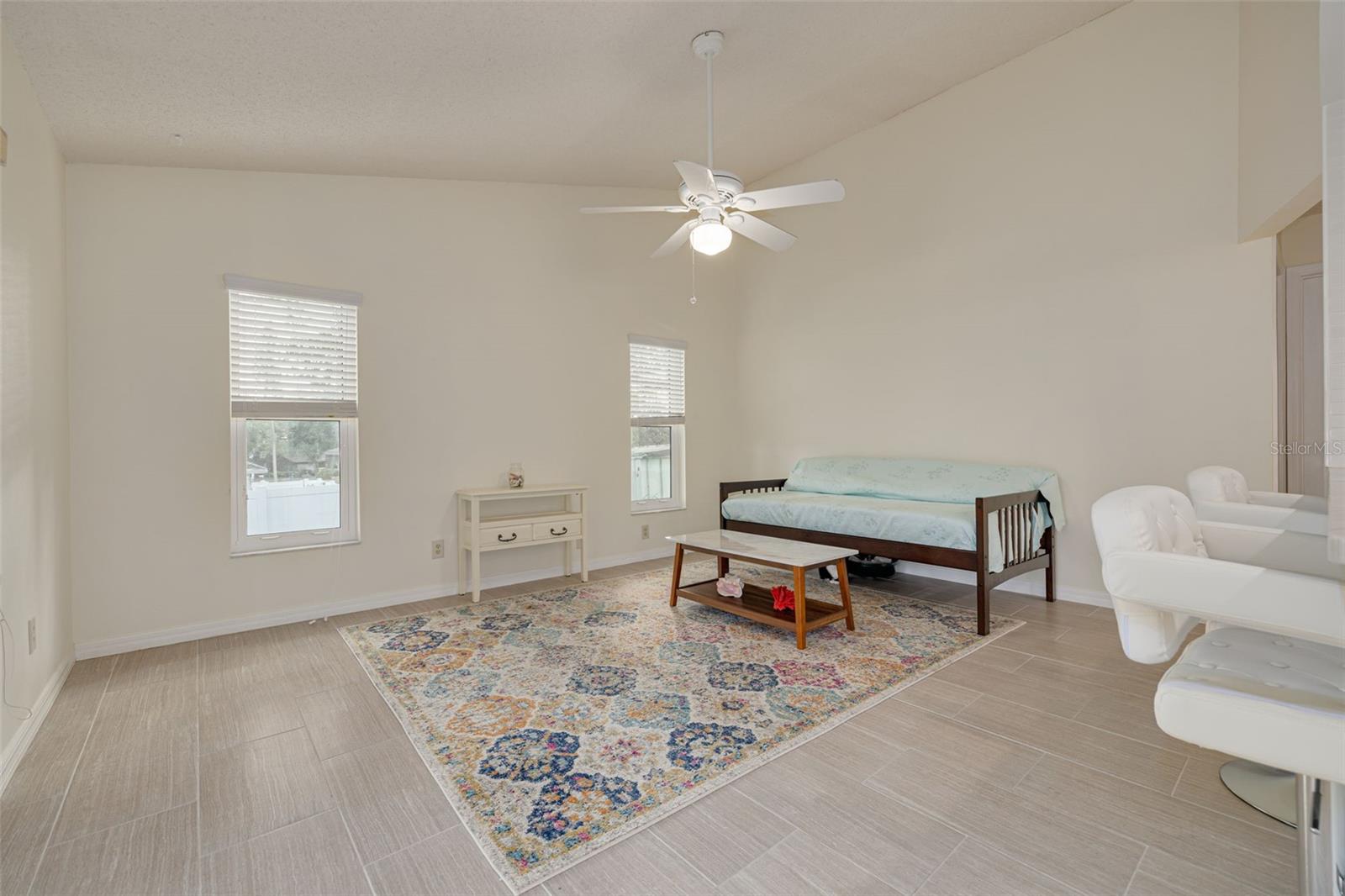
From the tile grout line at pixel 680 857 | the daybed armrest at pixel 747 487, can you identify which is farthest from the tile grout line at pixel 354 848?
the daybed armrest at pixel 747 487

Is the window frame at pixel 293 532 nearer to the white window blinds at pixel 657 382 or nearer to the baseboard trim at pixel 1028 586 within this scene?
the white window blinds at pixel 657 382

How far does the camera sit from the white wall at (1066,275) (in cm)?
332

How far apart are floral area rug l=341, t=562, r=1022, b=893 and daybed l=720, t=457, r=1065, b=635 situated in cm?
38

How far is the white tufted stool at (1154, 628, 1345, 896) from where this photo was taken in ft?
3.43

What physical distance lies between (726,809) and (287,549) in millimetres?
3093

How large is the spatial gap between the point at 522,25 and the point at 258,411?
8.31 ft

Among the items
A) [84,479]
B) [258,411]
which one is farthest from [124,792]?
[258,411]

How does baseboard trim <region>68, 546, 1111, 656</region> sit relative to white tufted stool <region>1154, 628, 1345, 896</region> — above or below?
below

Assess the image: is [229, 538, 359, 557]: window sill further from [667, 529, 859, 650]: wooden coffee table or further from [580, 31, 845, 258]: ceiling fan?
[580, 31, 845, 258]: ceiling fan

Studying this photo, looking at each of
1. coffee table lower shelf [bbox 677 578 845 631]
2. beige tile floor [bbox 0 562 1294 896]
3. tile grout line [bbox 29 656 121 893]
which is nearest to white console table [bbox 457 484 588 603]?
coffee table lower shelf [bbox 677 578 845 631]

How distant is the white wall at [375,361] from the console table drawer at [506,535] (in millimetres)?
353

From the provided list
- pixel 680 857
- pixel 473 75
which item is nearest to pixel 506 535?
pixel 473 75

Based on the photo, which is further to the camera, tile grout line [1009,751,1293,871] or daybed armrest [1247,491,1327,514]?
daybed armrest [1247,491,1327,514]

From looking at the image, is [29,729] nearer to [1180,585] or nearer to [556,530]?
[556,530]
